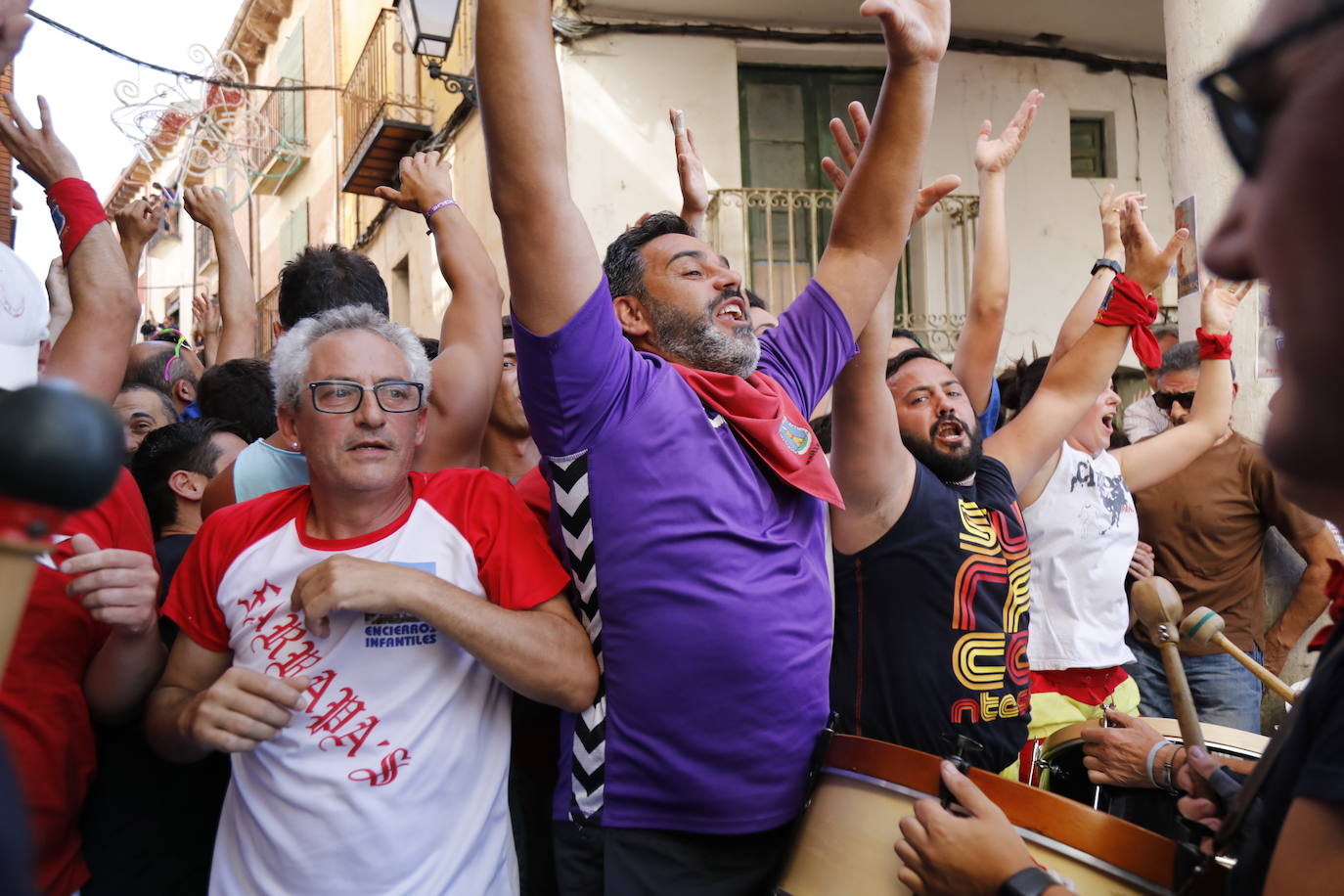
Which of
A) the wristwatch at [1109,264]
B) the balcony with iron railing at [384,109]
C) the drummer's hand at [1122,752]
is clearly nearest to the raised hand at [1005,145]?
the wristwatch at [1109,264]

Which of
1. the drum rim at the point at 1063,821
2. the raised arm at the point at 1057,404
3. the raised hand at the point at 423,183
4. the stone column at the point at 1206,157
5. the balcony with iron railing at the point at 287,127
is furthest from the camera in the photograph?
the balcony with iron railing at the point at 287,127

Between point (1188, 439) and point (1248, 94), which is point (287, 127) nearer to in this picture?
point (1188, 439)

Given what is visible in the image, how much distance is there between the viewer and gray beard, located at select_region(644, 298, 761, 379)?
2234mm

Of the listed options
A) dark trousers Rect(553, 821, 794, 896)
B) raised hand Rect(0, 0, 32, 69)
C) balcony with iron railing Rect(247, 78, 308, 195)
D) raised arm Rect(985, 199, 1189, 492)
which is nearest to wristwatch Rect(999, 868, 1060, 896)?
dark trousers Rect(553, 821, 794, 896)

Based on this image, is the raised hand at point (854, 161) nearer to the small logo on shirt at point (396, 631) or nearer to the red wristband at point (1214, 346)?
the small logo on shirt at point (396, 631)

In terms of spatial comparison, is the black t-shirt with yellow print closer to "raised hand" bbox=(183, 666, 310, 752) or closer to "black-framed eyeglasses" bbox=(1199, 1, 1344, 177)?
"raised hand" bbox=(183, 666, 310, 752)

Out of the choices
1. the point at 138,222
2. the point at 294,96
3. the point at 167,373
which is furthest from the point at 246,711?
the point at 294,96

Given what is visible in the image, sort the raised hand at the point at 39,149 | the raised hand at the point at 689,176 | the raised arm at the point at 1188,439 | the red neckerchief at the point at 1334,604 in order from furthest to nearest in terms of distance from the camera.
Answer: the raised arm at the point at 1188,439, the raised hand at the point at 689,176, the raised hand at the point at 39,149, the red neckerchief at the point at 1334,604

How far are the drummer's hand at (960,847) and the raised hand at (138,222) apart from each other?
3.39 m

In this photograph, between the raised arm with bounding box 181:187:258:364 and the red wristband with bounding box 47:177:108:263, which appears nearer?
the red wristband with bounding box 47:177:108:263

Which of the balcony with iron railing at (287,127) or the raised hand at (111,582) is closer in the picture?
the raised hand at (111,582)

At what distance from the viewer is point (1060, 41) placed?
960 centimetres

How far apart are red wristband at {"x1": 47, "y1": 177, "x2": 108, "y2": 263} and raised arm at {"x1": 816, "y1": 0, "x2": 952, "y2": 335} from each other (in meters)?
1.71

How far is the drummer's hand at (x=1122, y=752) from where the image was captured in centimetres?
220
